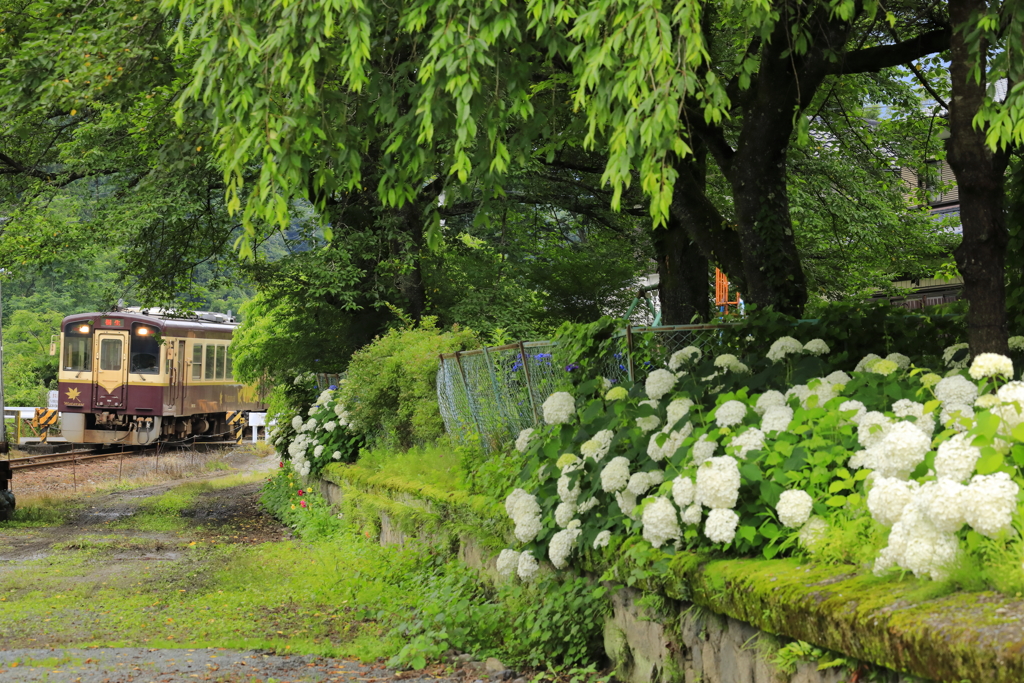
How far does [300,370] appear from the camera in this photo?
17.0 metres

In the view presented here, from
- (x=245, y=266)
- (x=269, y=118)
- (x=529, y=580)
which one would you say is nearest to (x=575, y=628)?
(x=529, y=580)

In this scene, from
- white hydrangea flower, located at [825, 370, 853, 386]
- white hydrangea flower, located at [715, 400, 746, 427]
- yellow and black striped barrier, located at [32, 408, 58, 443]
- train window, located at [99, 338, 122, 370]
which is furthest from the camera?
yellow and black striped barrier, located at [32, 408, 58, 443]

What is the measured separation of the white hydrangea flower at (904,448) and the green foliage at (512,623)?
6.75ft

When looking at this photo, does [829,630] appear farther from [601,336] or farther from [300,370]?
[300,370]

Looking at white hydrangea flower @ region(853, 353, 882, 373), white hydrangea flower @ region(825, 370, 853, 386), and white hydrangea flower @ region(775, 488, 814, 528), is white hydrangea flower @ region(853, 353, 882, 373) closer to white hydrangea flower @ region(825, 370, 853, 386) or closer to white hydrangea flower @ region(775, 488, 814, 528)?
white hydrangea flower @ region(825, 370, 853, 386)

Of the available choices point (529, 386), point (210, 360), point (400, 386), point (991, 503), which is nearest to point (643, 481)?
point (991, 503)

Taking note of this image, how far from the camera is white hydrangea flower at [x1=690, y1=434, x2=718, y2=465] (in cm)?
478

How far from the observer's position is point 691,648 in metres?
4.77

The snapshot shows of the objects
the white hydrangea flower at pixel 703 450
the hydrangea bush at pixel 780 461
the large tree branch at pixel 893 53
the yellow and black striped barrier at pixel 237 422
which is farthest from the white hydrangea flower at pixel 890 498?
the yellow and black striped barrier at pixel 237 422

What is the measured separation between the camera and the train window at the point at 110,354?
82.2ft

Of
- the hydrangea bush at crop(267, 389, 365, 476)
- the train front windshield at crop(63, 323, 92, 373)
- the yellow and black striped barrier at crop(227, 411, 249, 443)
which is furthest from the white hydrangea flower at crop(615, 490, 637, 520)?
the yellow and black striped barrier at crop(227, 411, 249, 443)

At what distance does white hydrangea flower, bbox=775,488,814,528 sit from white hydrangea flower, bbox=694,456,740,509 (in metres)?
0.24

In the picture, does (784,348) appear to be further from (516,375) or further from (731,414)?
(516,375)

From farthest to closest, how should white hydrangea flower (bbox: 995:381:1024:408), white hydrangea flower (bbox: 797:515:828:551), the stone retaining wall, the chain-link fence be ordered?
the chain-link fence < white hydrangea flower (bbox: 797:515:828:551) < the stone retaining wall < white hydrangea flower (bbox: 995:381:1024:408)
